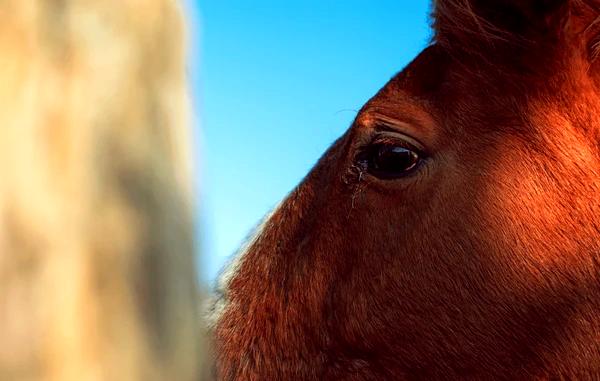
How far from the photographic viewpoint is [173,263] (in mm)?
426

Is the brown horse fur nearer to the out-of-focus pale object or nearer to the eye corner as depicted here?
the eye corner

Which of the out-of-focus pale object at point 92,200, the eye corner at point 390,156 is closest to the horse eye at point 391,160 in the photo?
the eye corner at point 390,156

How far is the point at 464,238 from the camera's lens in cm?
248

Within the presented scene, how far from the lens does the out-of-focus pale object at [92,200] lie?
39 cm

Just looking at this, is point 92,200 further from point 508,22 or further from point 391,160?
point 508,22

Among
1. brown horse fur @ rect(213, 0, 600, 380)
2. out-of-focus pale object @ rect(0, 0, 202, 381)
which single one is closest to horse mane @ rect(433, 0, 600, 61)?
brown horse fur @ rect(213, 0, 600, 380)

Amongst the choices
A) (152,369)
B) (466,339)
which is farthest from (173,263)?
(466,339)

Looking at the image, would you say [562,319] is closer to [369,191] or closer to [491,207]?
[491,207]

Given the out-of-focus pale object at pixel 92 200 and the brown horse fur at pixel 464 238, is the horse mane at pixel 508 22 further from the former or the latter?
the out-of-focus pale object at pixel 92 200

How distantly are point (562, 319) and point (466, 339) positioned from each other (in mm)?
294

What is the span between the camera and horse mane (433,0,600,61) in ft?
8.14

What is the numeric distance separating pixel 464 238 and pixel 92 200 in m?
2.17

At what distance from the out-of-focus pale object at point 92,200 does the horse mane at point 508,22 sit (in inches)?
89.7

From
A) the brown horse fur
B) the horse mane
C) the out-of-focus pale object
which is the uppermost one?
the horse mane
